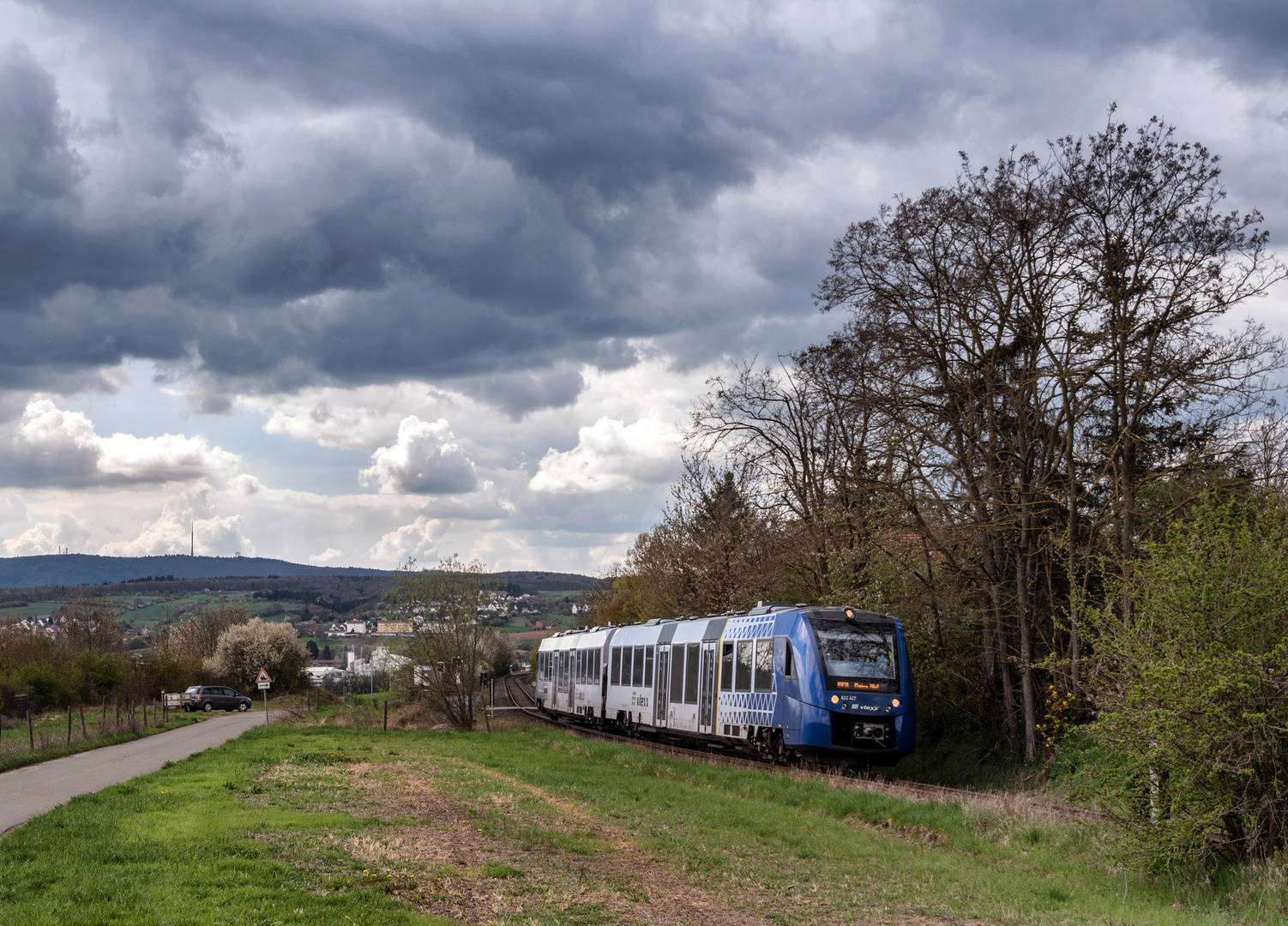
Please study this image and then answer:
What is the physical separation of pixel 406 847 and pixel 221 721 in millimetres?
37829

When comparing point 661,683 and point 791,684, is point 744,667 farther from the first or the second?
point 661,683

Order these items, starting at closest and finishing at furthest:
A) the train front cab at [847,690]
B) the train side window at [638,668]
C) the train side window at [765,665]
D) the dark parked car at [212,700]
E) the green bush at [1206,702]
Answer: the green bush at [1206,702] < the train front cab at [847,690] < the train side window at [765,665] < the train side window at [638,668] < the dark parked car at [212,700]

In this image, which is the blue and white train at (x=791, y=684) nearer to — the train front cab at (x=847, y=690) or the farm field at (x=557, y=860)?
the train front cab at (x=847, y=690)

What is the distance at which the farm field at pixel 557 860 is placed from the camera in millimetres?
9133

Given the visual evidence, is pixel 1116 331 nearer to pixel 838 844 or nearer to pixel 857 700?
pixel 857 700

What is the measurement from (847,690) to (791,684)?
1.23m

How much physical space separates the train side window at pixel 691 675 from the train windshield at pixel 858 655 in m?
6.08

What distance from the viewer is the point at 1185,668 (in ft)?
34.9

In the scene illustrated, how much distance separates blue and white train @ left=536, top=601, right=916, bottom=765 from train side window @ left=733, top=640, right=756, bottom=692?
0.02m

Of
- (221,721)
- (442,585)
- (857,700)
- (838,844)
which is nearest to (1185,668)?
(838,844)

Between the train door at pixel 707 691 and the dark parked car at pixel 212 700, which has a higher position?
the train door at pixel 707 691

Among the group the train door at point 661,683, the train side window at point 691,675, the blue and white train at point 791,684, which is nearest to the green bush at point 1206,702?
the blue and white train at point 791,684

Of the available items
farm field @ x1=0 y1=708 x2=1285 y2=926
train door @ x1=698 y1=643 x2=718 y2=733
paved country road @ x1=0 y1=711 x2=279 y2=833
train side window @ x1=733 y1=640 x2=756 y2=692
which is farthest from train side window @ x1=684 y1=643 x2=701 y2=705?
paved country road @ x1=0 y1=711 x2=279 y2=833

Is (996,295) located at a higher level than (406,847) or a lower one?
higher
